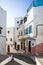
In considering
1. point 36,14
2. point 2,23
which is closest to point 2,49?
point 2,23

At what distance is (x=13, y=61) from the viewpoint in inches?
407

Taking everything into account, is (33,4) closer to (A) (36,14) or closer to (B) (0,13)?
(A) (36,14)

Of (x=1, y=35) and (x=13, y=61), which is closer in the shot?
(x=13, y=61)

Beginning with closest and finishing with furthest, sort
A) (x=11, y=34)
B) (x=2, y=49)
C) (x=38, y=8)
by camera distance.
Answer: (x=38, y=8) < (x=2, y=49) < (x=11, y=34)

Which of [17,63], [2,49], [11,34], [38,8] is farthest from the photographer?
[11,34]

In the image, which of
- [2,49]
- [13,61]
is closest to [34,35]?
Result: [13,61]

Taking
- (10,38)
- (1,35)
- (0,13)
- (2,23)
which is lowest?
(10,38)

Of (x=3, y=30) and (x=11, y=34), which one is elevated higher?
(x=3, y=30)

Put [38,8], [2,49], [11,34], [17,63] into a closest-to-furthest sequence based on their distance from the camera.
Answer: [17,63]
[38,8]
[2,49]
[11,34]

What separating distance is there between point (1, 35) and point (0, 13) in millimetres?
3146

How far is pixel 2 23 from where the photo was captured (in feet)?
66.7

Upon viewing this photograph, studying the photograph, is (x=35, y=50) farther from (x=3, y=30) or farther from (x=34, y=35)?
(x=3, y=30)

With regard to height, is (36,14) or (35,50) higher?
(36,14)

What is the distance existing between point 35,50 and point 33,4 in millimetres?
4660
